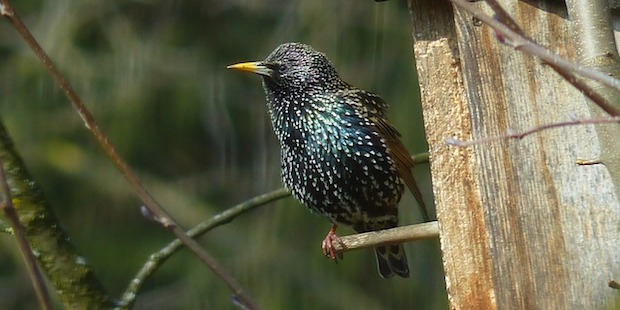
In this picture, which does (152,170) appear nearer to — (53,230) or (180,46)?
(180,46)

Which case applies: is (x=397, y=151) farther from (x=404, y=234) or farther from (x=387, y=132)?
(x=404, y=234)

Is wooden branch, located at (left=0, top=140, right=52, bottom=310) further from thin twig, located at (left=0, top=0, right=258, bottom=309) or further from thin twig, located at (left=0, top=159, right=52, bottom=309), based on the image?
thin twig, located at (left=0, top=0, right=258, bottom=309)

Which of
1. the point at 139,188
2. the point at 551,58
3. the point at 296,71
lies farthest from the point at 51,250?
the point at 551,58

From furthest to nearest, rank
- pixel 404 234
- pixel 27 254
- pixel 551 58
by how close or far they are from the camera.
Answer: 1. pixel 404 234
2. pixel 27 254
3. pixel 551 58

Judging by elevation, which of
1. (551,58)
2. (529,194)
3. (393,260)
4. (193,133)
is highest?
(193,133)

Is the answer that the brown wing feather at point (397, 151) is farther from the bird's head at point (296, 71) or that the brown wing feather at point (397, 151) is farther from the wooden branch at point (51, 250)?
the wooden branch at point (51, 250)

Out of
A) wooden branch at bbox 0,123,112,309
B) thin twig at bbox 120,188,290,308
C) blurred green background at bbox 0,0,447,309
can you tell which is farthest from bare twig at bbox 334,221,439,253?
blurred green background at bbox 0,0,447,309

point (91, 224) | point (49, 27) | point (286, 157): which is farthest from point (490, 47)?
point (91, 224)
